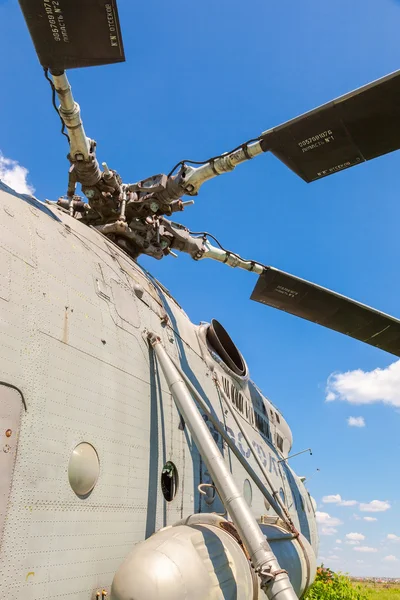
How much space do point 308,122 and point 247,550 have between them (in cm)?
378

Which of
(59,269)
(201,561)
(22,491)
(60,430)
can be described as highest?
(59,269)

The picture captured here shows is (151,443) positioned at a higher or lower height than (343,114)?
lower

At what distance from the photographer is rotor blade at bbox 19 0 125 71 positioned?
3330mm

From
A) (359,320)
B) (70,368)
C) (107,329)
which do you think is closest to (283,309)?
(359,320)

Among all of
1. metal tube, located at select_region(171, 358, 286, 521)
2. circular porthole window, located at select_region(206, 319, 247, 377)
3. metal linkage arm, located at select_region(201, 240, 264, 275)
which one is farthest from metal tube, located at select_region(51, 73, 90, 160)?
circular porthole window, located at select_region(206, 319, 247, 377)

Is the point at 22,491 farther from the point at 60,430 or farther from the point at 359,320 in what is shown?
the point at 359,320

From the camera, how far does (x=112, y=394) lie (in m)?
3.85

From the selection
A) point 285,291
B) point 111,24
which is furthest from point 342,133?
point 285,291

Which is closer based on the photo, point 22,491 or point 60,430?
point 22,491

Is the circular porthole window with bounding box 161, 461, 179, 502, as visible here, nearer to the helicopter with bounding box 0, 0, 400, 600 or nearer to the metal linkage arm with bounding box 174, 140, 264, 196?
the helicopter with bounding box 0, 0, 400, 600

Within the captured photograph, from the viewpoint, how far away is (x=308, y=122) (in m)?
4.66

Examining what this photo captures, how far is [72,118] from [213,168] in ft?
5.70

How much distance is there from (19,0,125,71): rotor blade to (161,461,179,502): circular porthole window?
355 centimetres

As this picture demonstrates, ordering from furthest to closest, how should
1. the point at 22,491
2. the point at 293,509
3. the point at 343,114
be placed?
the point at 293,509 → the point at 343,114 → the point at 22,491
